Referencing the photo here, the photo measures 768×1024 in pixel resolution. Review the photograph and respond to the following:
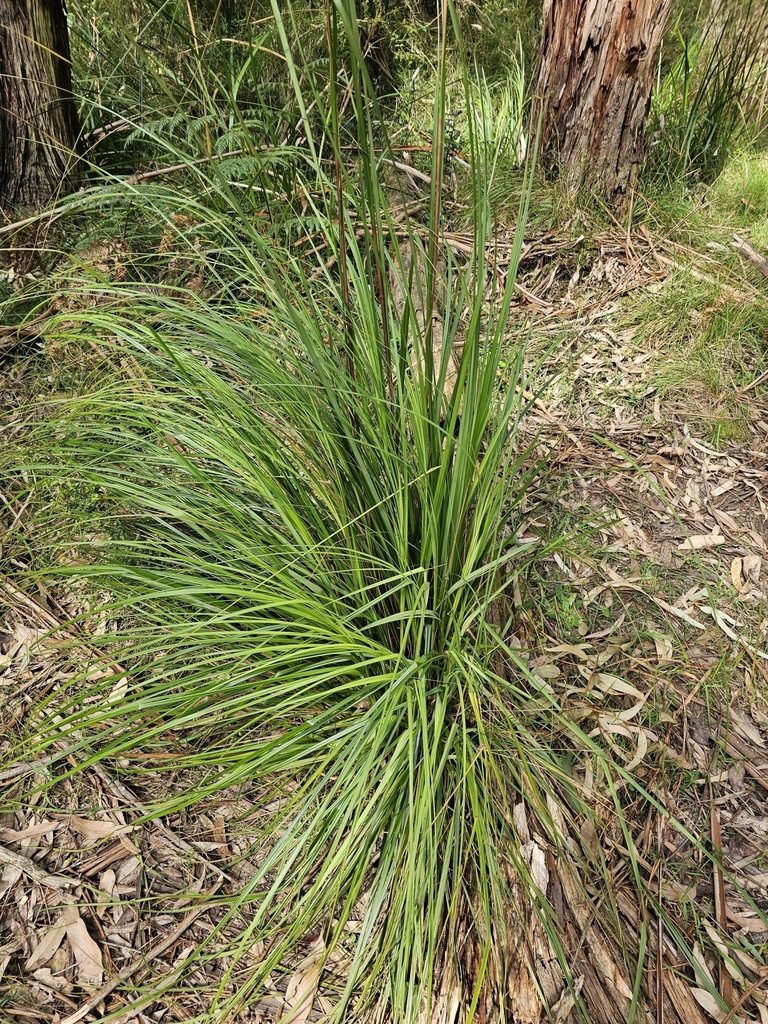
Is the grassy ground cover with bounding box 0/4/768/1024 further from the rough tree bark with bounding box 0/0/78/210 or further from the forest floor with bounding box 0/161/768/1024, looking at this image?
the rough tree bark with bounding box 0/0/78/210

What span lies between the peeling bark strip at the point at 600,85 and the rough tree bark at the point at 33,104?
1712 mm

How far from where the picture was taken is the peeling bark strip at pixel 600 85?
2654 mm

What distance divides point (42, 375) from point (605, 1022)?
2.29 metres

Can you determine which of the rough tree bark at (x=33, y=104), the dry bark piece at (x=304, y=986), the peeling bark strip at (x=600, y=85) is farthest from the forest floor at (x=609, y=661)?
the rough tree bark at (x=33, y=104)

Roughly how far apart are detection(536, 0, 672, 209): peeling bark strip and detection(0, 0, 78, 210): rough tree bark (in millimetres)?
1712

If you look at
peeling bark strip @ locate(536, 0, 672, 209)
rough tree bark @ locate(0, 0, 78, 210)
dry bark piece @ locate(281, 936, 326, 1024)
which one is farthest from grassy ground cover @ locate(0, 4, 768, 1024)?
peeling bark strip @ locate(536, 0, 672, 209)

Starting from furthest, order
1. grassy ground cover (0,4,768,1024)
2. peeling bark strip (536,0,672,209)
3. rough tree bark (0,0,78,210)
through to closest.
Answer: peeling bark strip (536,0,672,209) < rough tree bark (0,0,78,210) < grassy ground cover (0,4,768,1024)

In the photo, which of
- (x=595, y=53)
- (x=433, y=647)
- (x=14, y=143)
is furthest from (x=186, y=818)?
(x=595, y=53)

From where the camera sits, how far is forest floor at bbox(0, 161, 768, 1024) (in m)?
1.38

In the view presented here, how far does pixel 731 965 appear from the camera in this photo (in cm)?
135

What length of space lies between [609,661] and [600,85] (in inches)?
87.8

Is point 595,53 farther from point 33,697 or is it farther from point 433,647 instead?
point 33,697

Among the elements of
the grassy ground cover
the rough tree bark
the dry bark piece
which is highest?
the rough tree bark

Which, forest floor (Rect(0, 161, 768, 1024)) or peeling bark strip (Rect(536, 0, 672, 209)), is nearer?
forest floor (Rect(0, 161, 768, 1024))
